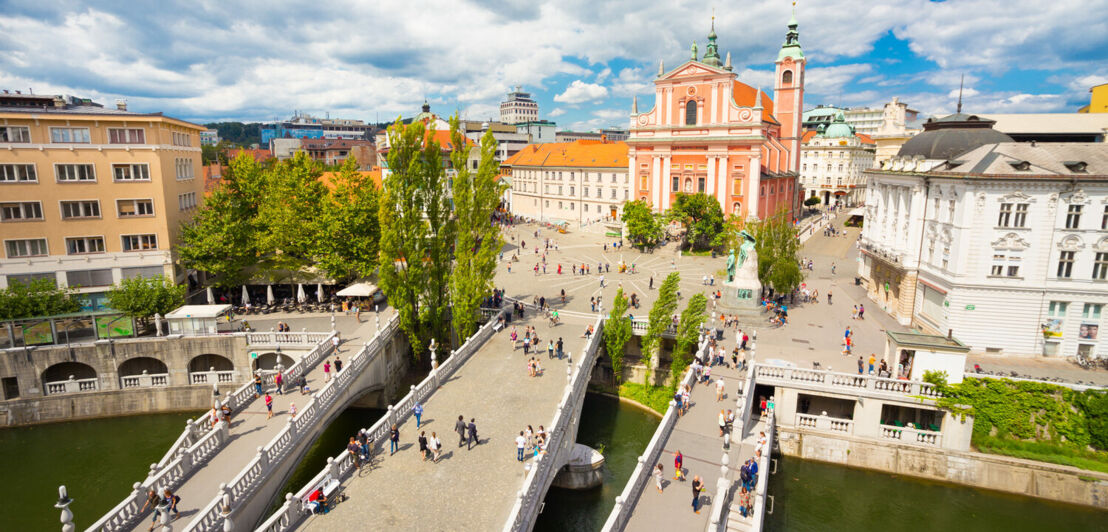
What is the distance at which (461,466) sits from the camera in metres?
20.5

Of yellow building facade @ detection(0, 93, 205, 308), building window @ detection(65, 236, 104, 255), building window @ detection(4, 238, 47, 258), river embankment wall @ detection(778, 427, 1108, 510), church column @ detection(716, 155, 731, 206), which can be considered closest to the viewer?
river embankment wall @ detection(778, 427, 1108, 510)

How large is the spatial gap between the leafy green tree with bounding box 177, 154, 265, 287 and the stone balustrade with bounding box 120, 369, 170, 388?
25.2 feet

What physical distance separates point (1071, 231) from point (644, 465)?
25639 millimetres

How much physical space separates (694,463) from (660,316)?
1105 cm

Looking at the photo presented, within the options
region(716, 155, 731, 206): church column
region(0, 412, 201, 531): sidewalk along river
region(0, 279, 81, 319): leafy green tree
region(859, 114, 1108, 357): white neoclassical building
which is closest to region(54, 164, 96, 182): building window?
region(0, 279, 81, 319): leafy green tree

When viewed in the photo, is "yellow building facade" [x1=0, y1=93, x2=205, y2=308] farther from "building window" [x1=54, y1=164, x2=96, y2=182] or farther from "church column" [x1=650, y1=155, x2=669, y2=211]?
"church column" [x1=650, y1=155, x2=669, y2=211]

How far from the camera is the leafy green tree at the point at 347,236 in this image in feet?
123

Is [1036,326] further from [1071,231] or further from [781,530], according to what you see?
[781,530]

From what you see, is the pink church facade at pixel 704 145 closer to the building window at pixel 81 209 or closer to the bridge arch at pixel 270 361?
the bridge arch at pixel 270 361

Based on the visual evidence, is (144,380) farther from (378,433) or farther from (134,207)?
(378,433)

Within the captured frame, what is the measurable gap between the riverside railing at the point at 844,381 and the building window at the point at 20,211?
4292 cm

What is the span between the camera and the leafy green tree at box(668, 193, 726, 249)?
58.2 meters

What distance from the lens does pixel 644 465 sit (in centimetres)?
1998

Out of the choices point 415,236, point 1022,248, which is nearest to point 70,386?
point 415,236
